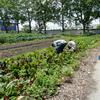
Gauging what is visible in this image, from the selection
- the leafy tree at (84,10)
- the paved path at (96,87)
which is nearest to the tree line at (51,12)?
the leafy tree at (84,10)

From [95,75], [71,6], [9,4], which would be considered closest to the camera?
[95,75]

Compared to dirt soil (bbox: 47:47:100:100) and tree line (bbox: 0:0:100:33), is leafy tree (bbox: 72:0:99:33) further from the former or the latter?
dirt soil (bbox: 47:47:100:100)

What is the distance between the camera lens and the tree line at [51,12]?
57.7 meters

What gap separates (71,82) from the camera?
7672mm

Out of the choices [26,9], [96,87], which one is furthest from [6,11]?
[96,87]

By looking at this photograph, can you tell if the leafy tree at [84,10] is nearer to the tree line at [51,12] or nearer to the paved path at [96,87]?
the tree line at [51,12]

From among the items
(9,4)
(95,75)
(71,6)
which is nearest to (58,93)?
(95,75)

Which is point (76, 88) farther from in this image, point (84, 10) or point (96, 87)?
point (84, 10)

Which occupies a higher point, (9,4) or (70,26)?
(9,4)

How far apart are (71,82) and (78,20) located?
5412 centimetres

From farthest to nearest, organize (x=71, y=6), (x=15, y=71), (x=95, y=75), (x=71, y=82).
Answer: (x=71, y=6) → (x=95, y=75) → (x=71, y=82) → (x=15, y=71)

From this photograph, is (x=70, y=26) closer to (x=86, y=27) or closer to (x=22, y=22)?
(x=86, y=27)

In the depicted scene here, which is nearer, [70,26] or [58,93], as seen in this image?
[58,93]

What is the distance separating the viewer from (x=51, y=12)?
6125 cm
